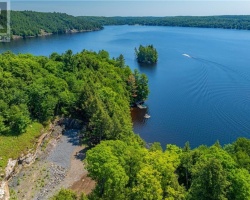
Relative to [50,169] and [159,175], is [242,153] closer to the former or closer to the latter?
[159,175]

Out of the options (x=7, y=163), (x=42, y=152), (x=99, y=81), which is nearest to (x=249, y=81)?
(x=99, y=81)

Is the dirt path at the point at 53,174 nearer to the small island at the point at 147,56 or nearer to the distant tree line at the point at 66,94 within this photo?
the distant tree line at the point at 66,94

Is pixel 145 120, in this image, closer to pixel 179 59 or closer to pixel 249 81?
pixel 249 81

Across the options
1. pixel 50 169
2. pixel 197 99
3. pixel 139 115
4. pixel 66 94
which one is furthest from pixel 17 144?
pixel 197 99

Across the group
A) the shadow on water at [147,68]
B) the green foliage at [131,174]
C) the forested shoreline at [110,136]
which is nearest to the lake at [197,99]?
the shadow on water at [147,68]

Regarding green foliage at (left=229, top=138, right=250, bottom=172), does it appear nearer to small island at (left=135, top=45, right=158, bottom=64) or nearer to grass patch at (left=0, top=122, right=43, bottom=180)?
grass patch at (left=0, top=122, right=43, bottom=180)

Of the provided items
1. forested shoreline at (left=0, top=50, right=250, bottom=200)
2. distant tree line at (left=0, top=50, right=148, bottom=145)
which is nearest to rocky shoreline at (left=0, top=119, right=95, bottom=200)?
forested shoreline at (left=0, top=50, right=250, bottom=200)
